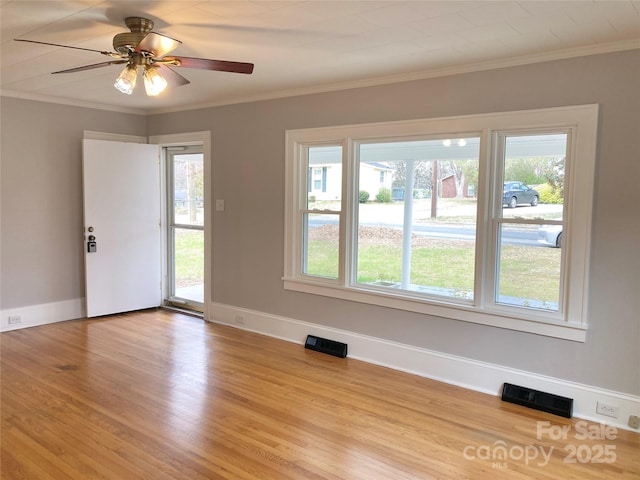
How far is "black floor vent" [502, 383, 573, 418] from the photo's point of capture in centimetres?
315

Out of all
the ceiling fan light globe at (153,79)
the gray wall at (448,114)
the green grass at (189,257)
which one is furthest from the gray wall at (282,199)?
the ceiling fan light globe at (153,79)

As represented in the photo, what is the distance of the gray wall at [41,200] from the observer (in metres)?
4.79

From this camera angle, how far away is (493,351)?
11.5 ft

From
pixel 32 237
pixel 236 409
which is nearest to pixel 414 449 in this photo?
pixel 236 409

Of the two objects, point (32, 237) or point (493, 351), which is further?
point (32, 237)

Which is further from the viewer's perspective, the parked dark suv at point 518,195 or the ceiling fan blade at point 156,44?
the parked dark suv at point 518,195

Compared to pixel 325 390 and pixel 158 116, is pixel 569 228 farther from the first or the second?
pixel 158 116

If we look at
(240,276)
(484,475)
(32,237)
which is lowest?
(484,475)

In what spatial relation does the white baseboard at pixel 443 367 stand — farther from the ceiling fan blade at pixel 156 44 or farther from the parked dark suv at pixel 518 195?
the ceiling fan blade at pixel 156 44

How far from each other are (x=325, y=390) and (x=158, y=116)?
→ 4062mm

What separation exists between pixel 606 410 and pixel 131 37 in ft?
12.3

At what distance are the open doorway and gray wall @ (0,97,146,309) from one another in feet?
3.17

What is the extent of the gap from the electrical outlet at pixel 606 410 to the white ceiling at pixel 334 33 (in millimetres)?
2294

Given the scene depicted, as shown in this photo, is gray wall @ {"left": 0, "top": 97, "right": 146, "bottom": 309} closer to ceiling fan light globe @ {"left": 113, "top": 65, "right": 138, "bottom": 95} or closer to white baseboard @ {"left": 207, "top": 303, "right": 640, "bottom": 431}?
white baseboard @ {"left": 207, "top": 303, "right": 640, "bottom": 431}
